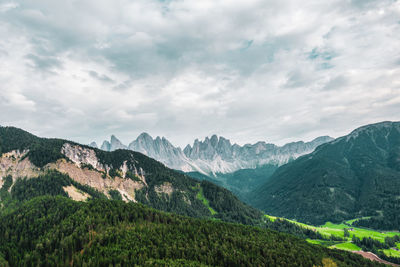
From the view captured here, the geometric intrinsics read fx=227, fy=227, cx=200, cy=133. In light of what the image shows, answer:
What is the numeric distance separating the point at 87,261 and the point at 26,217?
89145 mm

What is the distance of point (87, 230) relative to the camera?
450ft

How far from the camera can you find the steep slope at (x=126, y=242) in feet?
384

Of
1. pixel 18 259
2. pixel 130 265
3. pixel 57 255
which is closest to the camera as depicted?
pixel 130 265

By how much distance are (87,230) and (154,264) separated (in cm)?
5424

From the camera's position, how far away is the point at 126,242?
12650 centimetres

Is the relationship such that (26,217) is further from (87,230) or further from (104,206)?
(87,230)

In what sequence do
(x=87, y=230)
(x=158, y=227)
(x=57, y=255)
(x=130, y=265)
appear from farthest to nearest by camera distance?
(x=158, y=227)
(x=87, y=230)
(x=57, y=255)
(x=130, y=265)

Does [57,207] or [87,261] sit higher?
[57,207]

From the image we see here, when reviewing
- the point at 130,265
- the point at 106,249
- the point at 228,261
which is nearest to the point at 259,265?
the point at 228,261

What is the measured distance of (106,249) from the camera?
117812 mm

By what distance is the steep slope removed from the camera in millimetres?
117000

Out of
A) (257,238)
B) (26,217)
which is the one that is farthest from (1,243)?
(257,238)

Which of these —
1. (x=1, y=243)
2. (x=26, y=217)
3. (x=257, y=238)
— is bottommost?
(x=257, y=238)

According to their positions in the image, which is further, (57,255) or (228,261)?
(228,261)
